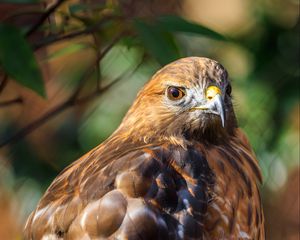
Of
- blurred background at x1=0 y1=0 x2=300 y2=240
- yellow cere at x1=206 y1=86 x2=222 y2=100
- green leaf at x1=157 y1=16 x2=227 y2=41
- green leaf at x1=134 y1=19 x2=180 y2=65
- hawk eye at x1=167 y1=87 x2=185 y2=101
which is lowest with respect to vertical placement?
blurred background at x1=0 y1=0 x2=300 y2=240

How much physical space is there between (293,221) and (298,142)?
76 cm

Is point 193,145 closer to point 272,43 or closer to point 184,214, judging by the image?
point 184,214

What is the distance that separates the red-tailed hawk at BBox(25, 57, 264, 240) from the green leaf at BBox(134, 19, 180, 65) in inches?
2.9

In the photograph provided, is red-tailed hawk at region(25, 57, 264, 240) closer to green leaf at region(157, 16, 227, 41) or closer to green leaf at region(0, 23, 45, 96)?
green leaf at region(157, 16, 227, 41)

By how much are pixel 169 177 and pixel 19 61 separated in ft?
2.20

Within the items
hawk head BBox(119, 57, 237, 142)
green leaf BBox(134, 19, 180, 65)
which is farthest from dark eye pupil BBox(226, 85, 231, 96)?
green leaf BBox(134, 19, 180, 65)

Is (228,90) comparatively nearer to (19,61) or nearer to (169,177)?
(169,177)

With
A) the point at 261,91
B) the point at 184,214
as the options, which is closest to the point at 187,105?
the point at 184,214

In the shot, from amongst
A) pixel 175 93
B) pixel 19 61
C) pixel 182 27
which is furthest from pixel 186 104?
pixel 19 61

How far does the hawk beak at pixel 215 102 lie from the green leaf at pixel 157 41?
26 cm

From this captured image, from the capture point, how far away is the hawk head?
3.25 m

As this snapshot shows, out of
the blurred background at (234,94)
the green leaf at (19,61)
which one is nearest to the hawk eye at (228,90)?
the green leaf at (19,61)

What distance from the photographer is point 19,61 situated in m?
3.33

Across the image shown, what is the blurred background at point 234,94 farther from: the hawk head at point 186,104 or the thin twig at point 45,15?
the hawk head at point 186,104
